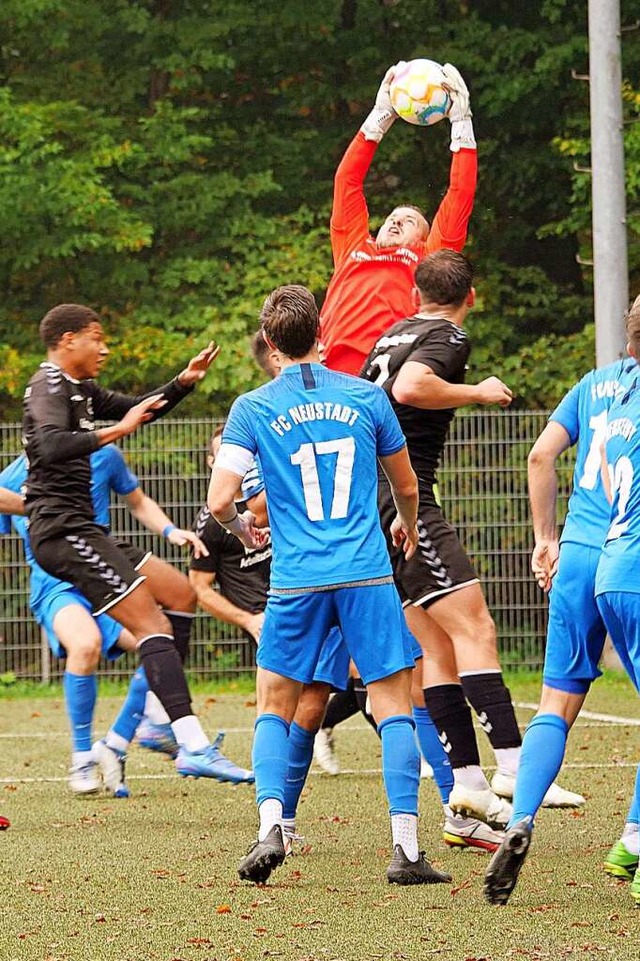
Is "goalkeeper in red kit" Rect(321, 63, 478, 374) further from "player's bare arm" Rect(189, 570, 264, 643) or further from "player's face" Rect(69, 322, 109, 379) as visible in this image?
"player's bare arm" Rect(189, 570, 264, 643)

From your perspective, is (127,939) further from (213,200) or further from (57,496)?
(213,200)

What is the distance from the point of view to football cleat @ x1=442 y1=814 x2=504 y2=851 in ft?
20.7

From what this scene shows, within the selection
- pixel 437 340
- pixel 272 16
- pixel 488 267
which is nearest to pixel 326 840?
pixel 437 340

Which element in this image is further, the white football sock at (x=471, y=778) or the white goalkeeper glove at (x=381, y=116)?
the white goalkeeper glove at (x=381, y=116)

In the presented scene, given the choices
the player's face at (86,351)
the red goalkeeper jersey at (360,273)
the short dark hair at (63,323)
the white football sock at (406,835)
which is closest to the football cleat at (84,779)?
the player's face at (86,351)

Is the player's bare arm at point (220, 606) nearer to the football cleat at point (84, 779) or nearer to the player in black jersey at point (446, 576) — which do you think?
the football cleat at point (84, 779)

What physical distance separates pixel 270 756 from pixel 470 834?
1.01m

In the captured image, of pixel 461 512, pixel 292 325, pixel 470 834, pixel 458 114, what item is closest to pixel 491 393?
pixel 292 325

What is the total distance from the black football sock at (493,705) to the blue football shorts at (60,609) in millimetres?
2483

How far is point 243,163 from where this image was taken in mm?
20688

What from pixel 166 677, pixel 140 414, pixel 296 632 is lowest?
pixel 166 677

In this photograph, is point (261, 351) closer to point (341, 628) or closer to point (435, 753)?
point (435, 753)

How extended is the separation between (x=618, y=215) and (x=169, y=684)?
26.5 ft

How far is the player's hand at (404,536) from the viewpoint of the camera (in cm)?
609
